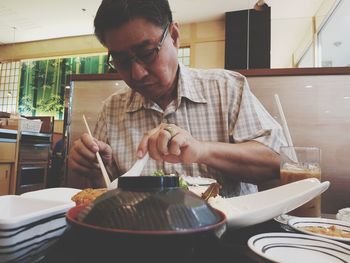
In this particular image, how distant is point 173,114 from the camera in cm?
154

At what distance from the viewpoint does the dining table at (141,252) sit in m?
0.34

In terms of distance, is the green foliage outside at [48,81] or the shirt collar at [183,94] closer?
the shirt collar at [183,94]

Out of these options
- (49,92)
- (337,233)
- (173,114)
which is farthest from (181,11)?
(337,233)

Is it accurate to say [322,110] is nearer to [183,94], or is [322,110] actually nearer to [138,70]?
[183,94]

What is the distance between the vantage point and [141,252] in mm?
330

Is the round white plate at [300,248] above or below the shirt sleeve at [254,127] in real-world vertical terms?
below

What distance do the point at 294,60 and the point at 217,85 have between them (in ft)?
24.8

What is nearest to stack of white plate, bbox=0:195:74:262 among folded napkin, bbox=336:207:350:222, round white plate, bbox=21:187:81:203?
round white plate, bbox=21:187:81:203

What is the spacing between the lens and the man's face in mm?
1260

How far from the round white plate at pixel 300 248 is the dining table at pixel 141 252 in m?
0.03

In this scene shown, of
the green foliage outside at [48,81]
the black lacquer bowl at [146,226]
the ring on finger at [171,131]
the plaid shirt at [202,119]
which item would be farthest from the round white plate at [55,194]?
the green foliage outside at [48,81]

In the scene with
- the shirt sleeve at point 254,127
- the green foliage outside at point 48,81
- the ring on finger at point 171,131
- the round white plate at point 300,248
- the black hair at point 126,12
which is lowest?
the round white plate at point 300,248

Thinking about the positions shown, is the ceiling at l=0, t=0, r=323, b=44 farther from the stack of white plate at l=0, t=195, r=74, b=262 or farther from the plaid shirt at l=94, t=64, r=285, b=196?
the stack of white plate at l=0, t=195, r=74, b=262

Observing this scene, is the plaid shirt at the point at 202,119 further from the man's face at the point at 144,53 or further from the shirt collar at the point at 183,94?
the man's face at the point at 144,53
